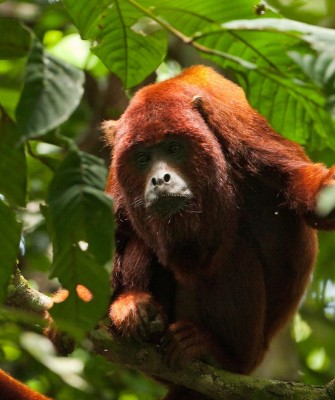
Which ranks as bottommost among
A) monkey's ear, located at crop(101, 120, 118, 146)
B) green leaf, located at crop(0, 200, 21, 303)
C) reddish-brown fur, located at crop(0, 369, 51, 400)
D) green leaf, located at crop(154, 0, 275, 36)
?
reddish-brown fur, located at crop(0, 369, 51, 400)

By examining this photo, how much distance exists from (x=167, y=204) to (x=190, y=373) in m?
0.76

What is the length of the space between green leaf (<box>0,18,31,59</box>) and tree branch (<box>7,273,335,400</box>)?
4.19 ft

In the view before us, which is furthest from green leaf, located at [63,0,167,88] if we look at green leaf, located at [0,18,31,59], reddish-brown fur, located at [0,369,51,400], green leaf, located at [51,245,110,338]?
reddish-brown fur, located at [0,369,51,400]

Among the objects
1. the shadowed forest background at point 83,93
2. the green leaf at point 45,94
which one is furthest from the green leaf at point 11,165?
the green leaf at point 45,94

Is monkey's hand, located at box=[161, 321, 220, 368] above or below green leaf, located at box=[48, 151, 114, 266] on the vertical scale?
below

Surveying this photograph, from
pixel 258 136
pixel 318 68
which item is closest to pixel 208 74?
pixel 258 136

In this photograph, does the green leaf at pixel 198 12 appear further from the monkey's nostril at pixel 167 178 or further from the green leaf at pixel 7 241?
the monkey's nostril at pixel 167 178

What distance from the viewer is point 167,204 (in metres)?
3.39

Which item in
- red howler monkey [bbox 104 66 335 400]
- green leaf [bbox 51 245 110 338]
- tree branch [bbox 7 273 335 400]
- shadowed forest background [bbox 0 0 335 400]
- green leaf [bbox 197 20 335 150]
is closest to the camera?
shadowed forest background [bbox 0 0 335 400]

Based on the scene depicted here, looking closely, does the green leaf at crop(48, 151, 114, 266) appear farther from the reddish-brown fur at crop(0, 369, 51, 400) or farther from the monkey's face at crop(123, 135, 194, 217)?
the reddish-brown fur at crop(0, 369, 51, 400)

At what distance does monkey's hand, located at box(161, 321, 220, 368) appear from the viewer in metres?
3.29

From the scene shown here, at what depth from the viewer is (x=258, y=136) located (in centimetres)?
370

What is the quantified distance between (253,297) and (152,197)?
2.28 ft

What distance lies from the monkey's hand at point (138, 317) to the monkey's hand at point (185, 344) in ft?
0.23
